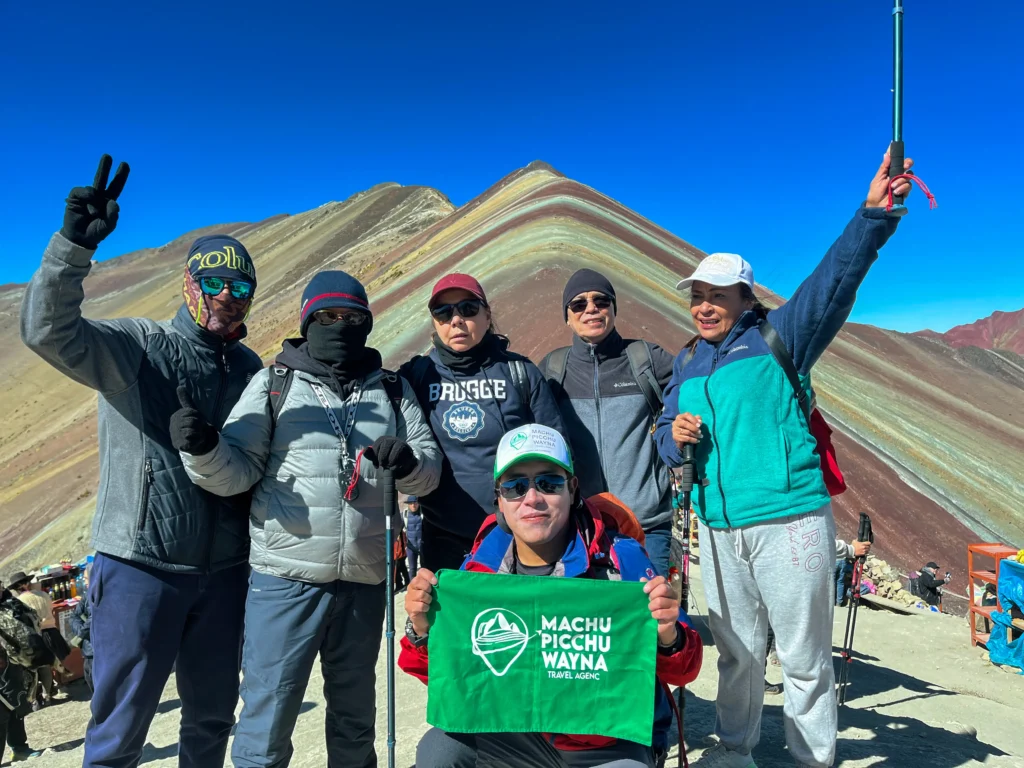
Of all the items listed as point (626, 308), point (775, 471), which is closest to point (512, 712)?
point (775, 471)

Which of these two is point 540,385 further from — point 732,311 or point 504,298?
point 504,298

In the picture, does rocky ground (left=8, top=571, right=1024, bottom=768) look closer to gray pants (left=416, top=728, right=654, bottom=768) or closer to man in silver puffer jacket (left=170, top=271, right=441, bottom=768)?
gray pants (left=416, top=728, right=654, bottom=768)

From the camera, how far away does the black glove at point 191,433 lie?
9.09ft

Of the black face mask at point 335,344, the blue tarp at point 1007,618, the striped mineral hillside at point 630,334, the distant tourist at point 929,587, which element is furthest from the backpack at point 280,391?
the distant tourist at point 929,587

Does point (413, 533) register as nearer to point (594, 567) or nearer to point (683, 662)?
point (594, 567)

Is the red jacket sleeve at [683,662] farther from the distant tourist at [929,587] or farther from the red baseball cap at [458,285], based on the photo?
the distant tourist at [929,587]

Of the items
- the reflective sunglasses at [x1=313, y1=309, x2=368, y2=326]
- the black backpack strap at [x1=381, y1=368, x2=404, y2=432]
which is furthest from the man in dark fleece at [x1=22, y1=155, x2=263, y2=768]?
the black backpack strap at [x1=381, y1=368, x2=404, y2=432]

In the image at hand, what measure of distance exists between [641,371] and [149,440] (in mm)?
2369

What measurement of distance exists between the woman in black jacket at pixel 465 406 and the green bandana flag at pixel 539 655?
857 mm

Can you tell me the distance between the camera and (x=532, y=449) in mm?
2789

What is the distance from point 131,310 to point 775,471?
71.9m

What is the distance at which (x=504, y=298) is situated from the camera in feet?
59.7

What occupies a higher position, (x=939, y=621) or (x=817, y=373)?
(x=817, y=373)

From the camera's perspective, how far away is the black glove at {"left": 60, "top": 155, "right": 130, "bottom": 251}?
273cm
